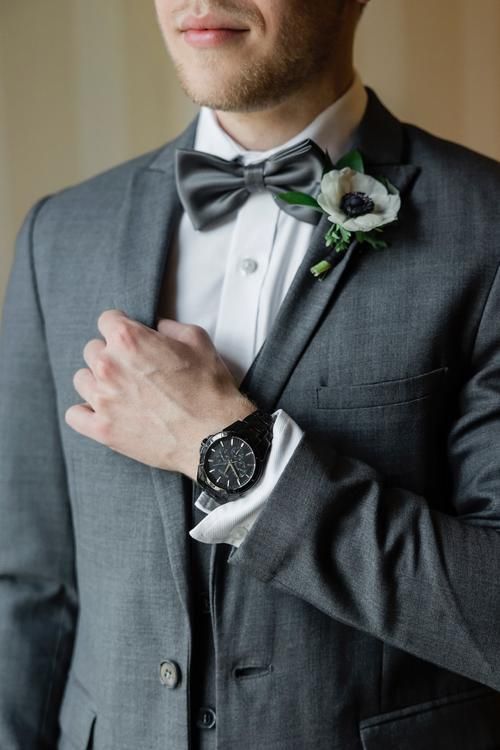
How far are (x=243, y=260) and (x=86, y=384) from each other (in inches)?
12.4

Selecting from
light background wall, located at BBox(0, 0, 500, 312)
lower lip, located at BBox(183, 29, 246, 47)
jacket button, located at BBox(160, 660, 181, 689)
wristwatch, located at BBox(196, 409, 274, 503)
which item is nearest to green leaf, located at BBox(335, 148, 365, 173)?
lower lip, located at BBox(183, 29, 246, 47)

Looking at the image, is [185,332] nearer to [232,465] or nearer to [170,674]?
[232,465]

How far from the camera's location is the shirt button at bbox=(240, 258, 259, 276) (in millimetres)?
1437

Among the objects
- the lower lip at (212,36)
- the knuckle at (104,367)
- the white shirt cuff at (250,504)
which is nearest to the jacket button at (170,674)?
the white shirt cuff at (250,504)

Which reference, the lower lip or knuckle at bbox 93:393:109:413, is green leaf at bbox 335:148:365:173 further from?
knuckle at bbox 93:393:109:413

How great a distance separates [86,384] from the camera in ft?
4.47

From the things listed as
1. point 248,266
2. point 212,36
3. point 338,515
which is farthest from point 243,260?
point 338,515

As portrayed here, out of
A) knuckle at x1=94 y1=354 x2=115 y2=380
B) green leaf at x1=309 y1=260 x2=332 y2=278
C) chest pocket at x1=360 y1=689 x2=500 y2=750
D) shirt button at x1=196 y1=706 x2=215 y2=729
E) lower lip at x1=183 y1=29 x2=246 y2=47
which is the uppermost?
lower lip at x1=183 y1=29 x2=246 y2=47

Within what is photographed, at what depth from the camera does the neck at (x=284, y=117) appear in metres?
1.51

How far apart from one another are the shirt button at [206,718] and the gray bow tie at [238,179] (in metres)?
0.74

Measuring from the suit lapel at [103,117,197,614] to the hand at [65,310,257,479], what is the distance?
0.06m

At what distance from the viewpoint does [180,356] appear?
1.30 metres

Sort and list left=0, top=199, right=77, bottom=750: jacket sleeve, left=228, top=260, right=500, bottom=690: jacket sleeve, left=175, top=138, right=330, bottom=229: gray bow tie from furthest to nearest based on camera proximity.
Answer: left=0, top=199, right=77, bottom=750: jacket sleeve → left=175, top=138, right=330, bottom=229: gray bow tie → left=228, top=260, right=500, bottom=690: jacket sleeve

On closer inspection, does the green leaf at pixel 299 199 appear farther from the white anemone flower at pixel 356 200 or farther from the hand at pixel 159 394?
the hand at pixel 159 394
